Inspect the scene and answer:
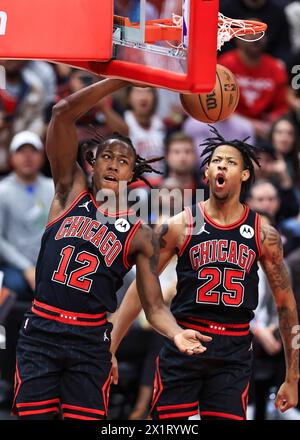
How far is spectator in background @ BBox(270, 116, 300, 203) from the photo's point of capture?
11180 mm

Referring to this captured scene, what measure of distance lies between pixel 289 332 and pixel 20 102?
449 centimetres

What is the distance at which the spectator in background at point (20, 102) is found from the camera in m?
10.6

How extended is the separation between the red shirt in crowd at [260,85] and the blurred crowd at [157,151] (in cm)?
1

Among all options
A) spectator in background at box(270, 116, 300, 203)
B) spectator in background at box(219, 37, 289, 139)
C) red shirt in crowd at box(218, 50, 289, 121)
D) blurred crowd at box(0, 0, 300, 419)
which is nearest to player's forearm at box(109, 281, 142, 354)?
blurred crowd at box(0, 0, 300, 419)

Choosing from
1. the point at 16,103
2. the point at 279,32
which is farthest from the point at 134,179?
the point at 279,32

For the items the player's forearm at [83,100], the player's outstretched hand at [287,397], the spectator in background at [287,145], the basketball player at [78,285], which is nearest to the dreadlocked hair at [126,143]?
the basketball player at [78,285]

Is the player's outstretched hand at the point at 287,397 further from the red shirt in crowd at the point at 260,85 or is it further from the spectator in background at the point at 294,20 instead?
the spectator in background at the point at 294,20

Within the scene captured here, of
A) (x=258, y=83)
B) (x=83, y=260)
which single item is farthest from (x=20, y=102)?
(x=83, y=260)

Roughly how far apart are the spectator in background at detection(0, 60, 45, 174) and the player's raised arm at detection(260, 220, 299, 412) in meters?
4.02

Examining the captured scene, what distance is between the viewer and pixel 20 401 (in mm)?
6652

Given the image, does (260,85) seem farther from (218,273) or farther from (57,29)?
(57,29)

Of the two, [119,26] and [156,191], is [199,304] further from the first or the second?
[156,191]

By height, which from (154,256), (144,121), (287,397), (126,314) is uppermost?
(144,121)

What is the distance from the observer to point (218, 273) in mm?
6973
